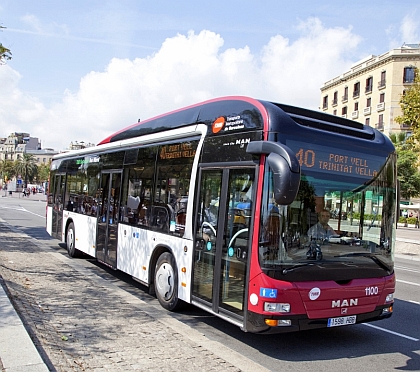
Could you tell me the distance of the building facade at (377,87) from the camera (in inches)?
2373

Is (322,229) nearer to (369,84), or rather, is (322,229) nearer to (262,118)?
(262,118)

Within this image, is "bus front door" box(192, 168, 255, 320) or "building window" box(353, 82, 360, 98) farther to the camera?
"building window" box(353, 82, 360, 98)

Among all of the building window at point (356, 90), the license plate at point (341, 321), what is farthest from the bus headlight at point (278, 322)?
the building window at point (356, 90)

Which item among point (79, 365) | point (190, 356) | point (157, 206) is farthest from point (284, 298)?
point (157, 206)

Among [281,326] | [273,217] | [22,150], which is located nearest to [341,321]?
[281,326]

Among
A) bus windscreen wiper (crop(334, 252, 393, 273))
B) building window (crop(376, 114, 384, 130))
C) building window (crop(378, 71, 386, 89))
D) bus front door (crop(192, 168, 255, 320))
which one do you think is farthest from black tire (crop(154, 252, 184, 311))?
building window (crop(378, 71, 386, 89))

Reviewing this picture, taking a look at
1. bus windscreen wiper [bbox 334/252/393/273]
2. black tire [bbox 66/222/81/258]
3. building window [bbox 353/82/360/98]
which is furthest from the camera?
building window [bbox 353/82/360/98]

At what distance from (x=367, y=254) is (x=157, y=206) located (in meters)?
3.65

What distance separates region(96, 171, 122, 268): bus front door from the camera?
9.70m

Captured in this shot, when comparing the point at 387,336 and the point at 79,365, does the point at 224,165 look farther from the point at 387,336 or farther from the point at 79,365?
the point at 387,336

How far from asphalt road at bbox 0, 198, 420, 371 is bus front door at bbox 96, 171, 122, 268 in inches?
45.4

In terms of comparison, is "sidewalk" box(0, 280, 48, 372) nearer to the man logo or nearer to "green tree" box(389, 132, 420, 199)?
the man logo

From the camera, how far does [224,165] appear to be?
20.3 feet

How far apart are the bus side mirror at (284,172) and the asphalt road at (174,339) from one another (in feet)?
6.65
